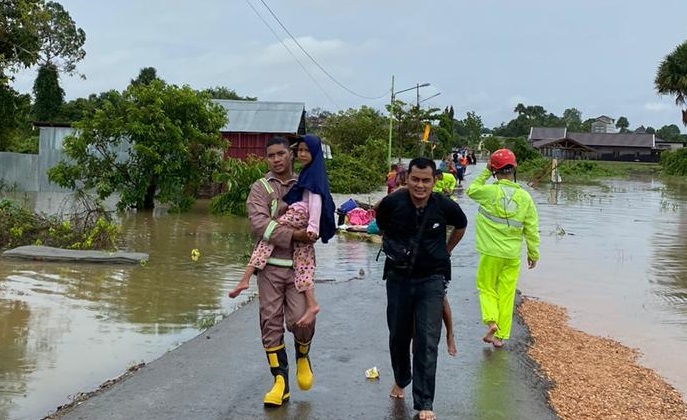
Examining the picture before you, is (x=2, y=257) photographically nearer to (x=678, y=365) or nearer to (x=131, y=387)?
(x=131, y=387)

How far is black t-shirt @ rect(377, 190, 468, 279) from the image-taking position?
4574 mm

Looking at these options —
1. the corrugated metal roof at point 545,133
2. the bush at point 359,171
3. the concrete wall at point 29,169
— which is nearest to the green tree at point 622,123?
the corrugated metal roof at point 545,133

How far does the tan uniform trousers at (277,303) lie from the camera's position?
4691mm

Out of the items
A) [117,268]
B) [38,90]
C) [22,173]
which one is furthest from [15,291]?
[38,90]

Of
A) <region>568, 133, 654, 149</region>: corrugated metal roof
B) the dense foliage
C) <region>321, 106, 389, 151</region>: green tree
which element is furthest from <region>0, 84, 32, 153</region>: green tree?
<region>568, 133, 654, 149</region>: corrugated metal roof

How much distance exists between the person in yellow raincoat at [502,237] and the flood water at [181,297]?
1628mm

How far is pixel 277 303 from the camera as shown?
4.71 metres

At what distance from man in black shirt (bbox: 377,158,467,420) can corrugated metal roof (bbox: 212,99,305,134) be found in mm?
26894

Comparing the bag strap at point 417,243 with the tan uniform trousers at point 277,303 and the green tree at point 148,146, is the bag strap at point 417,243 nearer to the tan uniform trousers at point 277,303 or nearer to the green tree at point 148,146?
the tan uniform trousers at point 277,303

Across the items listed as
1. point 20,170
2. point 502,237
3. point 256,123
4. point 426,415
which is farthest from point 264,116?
point 426,415

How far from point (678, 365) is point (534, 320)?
1.57 metres

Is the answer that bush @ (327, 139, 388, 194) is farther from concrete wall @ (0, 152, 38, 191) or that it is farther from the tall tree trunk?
concrete wall @ (0, 152, 38, 191)

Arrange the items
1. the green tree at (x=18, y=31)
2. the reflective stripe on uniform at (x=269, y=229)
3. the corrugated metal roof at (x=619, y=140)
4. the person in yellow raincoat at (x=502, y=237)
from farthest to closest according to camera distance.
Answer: the corrugated metal roof at (x=619, y=140) < the green tree at (x=18, y=31) < the person in yellow raincoat at (x=502, y=237) < the reflective stripe on uniform at (x=269, y=229)

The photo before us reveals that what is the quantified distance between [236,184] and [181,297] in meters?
11.1
